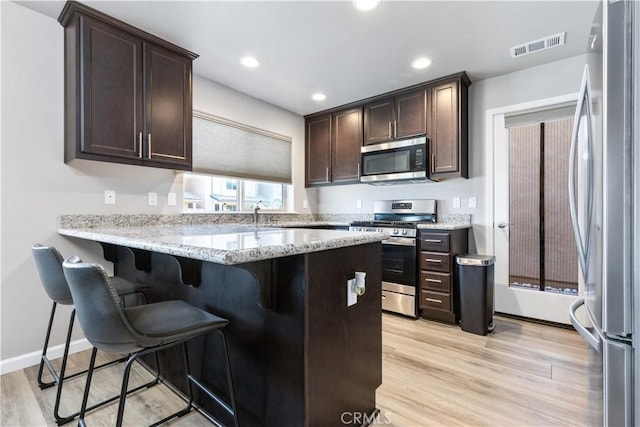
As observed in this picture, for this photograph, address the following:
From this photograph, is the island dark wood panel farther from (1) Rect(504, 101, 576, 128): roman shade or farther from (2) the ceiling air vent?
(1) Rect(504, 101, 576, 128): roman shade

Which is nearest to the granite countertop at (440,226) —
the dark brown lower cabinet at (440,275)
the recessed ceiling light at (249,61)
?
the dark brown lower cabinet at (440,275)

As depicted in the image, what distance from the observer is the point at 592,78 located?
1.11 m

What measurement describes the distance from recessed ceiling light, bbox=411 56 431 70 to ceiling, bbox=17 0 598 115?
0.06 m

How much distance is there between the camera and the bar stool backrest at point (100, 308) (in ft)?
3.16

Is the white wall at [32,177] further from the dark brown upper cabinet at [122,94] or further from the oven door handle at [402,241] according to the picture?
the oven door handle at [402,241]

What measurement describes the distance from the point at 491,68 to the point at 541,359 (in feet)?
8.64

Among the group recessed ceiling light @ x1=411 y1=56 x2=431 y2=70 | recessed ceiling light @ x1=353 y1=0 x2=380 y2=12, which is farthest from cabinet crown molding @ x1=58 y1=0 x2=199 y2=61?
recessed ceiling light @ x1=411 y1=56 x2=431 y2=70

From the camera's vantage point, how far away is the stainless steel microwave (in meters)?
3.29

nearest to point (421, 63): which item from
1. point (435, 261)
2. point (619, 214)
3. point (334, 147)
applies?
point (334, 147)

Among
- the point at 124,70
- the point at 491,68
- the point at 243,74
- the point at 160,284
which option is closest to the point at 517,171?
the point at 491,68

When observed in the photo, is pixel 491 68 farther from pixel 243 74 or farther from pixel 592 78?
pixel 243 74

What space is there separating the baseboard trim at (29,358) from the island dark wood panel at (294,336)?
1.36 meters

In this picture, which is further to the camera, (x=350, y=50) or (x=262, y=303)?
(x=350, y=50)

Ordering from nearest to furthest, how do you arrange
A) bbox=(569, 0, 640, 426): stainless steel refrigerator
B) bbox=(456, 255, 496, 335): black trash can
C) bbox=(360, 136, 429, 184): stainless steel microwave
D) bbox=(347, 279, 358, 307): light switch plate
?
bbox=(569, 0, 640, 426): stainless steel refrigerator < bbox=(347, 279, 358, 307): light switch plate < bbox=(456, 255, 496, 335): black trash can < bbox=(360, 136, 429, 184): stainless steel microwave
